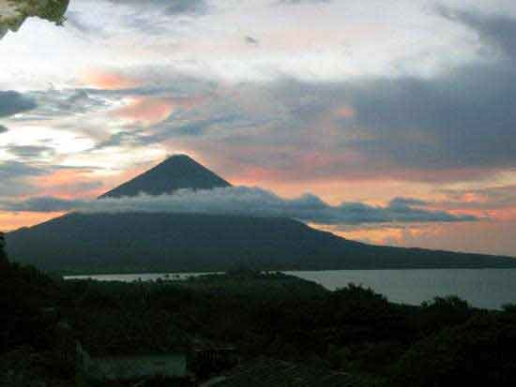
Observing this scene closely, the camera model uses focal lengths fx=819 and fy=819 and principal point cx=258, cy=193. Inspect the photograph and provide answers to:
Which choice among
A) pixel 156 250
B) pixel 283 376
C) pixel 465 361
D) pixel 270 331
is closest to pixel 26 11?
pixel 465 361

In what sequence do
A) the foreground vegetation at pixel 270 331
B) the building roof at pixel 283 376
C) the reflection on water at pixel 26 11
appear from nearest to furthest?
1. the reflection on water at pixel 26 11
2. the foreground vegetation at pixel 270 331
3. the building roof at pixel 283 376

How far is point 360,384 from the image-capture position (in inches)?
758

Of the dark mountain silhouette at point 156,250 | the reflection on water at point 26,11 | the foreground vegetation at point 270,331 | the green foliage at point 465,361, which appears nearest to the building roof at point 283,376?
the foreground vegetation at point 270,331

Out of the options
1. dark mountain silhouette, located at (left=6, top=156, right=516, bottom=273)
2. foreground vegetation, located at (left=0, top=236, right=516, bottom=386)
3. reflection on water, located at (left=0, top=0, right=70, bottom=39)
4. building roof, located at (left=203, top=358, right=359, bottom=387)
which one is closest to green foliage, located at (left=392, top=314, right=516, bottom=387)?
foreground vegetation, located at (left=0, top=236, right=516, bottom=386)

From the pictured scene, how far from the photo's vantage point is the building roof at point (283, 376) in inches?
768

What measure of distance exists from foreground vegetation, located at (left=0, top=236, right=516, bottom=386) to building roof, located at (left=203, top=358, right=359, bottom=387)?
A: 1.02 metres

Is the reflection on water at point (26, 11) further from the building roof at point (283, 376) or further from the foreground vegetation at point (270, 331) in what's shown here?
the building roof at point (283, 376)

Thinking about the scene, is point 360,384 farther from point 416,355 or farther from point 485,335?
point 485,335

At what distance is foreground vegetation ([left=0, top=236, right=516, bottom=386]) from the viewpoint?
19.0 m

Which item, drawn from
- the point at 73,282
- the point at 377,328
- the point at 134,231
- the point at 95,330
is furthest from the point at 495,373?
the point at 134,231

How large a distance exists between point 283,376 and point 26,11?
1938cm

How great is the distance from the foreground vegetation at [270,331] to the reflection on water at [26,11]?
56.7ft

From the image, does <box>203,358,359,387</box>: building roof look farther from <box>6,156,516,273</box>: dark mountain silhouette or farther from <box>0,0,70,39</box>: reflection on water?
<box>6,156,516,273</box>: dark mountain silhouette

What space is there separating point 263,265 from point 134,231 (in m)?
38.0
